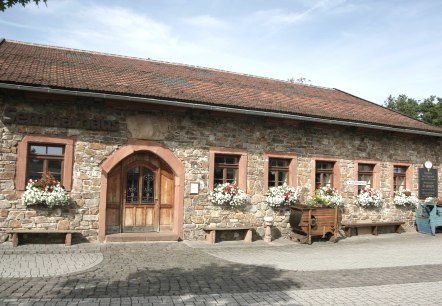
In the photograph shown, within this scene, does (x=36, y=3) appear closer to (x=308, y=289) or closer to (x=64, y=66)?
(x=308, y=289)

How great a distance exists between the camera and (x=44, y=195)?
889 cm

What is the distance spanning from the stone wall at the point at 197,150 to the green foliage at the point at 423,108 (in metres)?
22.9

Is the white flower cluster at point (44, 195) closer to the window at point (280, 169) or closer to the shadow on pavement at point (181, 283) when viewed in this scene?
the shadow on pavement at point (181, 283)

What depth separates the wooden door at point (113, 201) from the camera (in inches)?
396

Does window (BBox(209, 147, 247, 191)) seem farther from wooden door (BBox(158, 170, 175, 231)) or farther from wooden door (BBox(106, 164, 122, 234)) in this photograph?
wooden door (BBox(106, 164, 122, 234))

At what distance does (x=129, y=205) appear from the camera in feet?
33.9

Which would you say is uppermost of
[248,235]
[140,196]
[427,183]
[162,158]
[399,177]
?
[162,158]

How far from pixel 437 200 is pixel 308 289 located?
31.1ft

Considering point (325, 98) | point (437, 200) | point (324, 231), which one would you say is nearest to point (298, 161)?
point (324, 231)

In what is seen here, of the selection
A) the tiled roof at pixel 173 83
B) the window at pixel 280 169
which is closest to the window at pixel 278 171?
the window at pixel 280 169

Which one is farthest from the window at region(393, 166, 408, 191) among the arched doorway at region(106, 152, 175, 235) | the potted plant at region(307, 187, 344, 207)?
the arched doorway at region(106, 152, 175, 235)

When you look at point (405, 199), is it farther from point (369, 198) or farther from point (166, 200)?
point (166, 200)

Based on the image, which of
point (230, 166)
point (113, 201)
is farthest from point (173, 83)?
point (113, 201)

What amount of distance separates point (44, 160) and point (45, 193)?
2.73 ft
